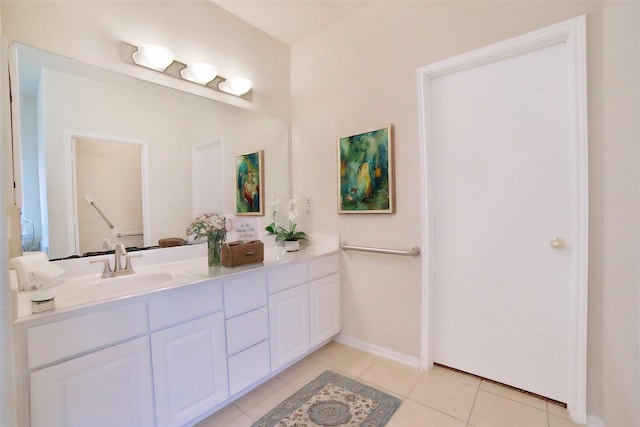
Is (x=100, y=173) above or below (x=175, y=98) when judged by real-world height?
below

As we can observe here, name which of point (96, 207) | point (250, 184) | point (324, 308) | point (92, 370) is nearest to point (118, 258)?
point (96, 207)

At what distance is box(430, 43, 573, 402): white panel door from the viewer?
5.13 feet

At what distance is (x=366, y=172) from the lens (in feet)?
7.14

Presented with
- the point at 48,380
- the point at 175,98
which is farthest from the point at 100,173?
the point at 48,380

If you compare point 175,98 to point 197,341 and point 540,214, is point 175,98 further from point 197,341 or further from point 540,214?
point 540,214

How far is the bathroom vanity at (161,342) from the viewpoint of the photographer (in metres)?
1.04

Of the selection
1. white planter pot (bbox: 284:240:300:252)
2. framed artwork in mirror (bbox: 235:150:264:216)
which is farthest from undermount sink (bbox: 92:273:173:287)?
white planter pot (bbox: 284:240:300:252)

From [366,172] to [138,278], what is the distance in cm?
166

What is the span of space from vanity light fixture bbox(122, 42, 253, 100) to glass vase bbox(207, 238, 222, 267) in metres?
1.14

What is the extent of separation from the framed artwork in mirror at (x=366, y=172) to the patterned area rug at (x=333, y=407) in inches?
47.8

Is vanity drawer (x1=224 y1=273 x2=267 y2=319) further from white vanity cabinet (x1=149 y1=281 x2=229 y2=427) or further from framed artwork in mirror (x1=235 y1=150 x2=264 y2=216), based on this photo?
framed artwork in mirror (x1=235 y1=150 x2=264 y2=216)

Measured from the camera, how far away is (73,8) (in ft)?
4.84

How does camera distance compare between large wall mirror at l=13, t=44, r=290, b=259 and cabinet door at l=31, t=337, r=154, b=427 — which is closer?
cabinet door at l=31, t=337, r=154, b=427

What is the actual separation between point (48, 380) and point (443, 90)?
2506 millimetres
